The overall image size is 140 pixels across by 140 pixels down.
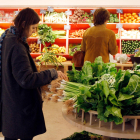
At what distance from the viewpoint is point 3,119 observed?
1471 millimetres

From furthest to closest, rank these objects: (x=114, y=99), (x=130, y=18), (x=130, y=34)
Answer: (x=130, y=18) < (x=130, y=34) < (x=114, y=99)

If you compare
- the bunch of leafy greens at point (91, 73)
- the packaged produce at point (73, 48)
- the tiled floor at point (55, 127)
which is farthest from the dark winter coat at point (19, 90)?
the packaged produce at point (73, 48)

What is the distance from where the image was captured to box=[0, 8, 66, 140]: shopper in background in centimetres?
134

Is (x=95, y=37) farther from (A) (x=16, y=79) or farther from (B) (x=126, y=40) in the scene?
(B) (x=126, y=40)

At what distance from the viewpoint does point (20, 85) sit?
Result: 53.0 inches

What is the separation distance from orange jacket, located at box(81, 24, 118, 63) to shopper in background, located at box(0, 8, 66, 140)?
1446mm

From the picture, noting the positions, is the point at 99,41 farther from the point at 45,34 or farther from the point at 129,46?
the point at 129,46

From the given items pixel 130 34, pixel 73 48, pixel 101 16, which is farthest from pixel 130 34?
pixel 101 16

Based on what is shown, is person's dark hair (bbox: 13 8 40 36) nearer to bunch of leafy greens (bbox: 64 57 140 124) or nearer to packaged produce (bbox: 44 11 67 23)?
bunch of leafy greens (bbox: 64 57 140 124)

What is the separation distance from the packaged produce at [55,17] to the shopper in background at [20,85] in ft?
13.1

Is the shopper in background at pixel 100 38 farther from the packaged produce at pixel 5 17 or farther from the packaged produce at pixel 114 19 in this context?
the packaged produce at pixel 5 17

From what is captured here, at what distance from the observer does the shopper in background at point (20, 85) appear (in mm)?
1336

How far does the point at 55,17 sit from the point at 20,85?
4.30 m
